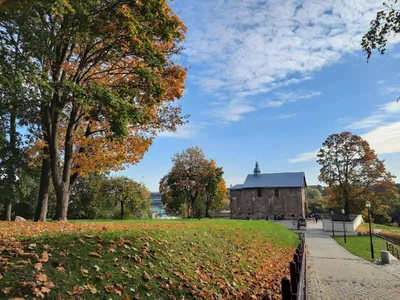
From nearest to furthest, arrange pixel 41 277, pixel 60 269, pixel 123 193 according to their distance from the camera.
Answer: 1. pixel 41 277
2. pixel 60 269
3. pixel 123 193

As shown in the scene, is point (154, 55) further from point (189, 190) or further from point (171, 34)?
point (189, 190)

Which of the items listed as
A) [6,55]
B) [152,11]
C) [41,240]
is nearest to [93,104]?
[6,55]

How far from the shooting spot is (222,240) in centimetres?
1152

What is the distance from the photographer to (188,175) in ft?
138

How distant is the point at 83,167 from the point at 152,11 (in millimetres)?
8878

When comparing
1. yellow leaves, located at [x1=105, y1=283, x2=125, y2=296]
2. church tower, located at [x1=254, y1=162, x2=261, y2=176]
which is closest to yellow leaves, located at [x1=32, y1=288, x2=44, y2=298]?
yellow leaves, located at [x1=105, y1=283, x2=125, y2=296]

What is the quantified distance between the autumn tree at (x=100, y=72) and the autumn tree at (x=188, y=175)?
24.2 meters

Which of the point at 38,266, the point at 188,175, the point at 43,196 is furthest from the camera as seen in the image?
the point at 188,175

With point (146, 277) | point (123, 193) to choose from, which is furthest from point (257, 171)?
point (146, 277)

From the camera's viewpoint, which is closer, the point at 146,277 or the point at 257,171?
the point at 146,277

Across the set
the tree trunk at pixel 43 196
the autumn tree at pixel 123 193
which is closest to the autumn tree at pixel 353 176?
the autumn tree at pixel 123 193

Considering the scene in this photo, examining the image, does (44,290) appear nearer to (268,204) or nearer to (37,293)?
(37,293)

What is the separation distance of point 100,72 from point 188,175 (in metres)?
28.3

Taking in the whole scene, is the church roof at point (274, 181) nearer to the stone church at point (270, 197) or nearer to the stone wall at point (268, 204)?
the stone church at point (270, 197)
